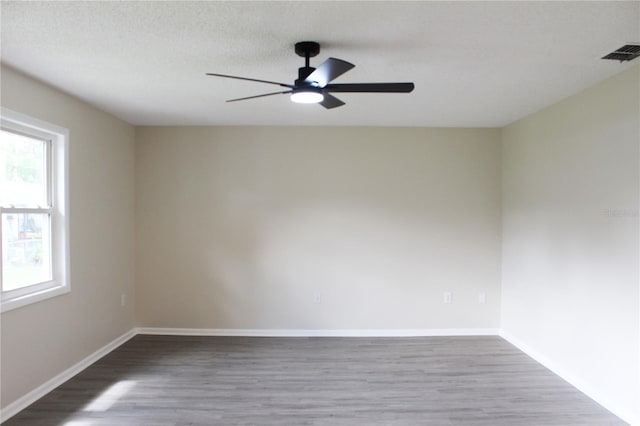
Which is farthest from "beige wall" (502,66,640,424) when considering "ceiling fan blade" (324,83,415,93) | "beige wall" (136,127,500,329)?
"ceiling fan blade" (324,83,415,93)

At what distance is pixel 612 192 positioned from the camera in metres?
2.46

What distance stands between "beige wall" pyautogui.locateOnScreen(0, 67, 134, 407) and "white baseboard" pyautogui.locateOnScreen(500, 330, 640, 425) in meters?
4.36

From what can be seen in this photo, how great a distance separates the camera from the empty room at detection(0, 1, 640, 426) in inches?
76.9

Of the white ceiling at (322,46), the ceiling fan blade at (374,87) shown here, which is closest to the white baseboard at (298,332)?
the white ceiling at (322,46)

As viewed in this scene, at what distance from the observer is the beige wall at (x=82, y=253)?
239 centimetres

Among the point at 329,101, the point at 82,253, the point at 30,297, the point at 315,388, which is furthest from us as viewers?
the point at 82,253

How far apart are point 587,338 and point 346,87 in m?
2.79

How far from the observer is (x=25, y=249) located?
258 cm

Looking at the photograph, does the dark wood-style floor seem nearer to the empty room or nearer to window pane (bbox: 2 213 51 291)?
the empty room

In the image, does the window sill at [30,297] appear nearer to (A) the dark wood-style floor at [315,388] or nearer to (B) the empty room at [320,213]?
(B) the empty room at [320,213]

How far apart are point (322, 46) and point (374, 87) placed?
1.40 feet

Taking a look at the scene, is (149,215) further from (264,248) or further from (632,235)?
(632,235)

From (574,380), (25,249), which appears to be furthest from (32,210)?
(574,380)

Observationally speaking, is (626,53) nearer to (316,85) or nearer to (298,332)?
(316,85)
